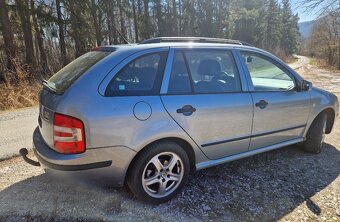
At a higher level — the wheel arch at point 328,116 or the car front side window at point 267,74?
the car front side window at point 267,74

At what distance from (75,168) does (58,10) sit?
17331mm

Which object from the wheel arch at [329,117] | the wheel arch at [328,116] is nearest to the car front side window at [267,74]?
the wheel arch at [328,116]

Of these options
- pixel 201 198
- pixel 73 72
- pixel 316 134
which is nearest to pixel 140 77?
pixel 73 72

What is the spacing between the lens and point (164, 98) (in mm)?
2883

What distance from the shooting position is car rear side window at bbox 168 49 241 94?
3068 mm

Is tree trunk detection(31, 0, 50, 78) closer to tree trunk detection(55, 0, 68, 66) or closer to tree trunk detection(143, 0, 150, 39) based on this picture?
tree trunk detection(55, 0, 68, 66)

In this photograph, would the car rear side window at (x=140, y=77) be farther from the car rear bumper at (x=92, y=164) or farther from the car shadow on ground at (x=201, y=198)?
the car shadow on ground at (x=201, y=198)

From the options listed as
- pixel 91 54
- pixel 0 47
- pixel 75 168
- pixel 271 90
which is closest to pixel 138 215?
pixel 75 168

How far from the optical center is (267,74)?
180 inches

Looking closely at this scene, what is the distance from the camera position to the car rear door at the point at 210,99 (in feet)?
9.82

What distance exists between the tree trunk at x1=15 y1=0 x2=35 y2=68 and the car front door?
466 inches

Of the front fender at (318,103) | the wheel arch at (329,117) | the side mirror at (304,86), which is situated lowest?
the wheel arch at (329,117)

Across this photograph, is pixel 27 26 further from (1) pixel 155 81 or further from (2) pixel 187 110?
(2) pixel 187 110

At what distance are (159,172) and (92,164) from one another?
2.43 feet
